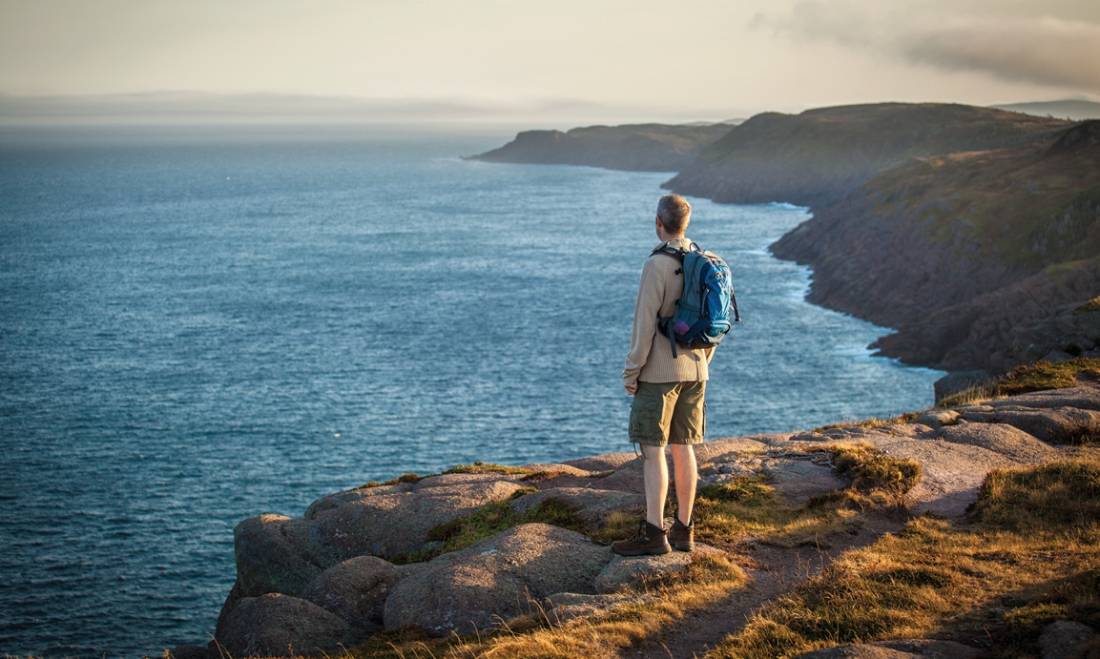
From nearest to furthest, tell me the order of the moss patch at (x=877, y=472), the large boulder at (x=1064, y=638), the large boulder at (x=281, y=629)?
the large boulder at (x=1064, y=638) < the large boulder at (x=281, y=629) < the moss patch at (x=877, y=472)

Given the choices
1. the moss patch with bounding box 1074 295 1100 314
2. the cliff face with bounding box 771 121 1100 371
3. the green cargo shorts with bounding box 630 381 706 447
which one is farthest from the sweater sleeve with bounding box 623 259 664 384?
the cliff face with bounding box 771 121 1100 371

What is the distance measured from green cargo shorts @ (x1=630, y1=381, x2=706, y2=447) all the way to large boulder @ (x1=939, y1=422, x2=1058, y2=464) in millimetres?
8801

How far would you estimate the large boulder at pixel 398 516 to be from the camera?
63.3ft

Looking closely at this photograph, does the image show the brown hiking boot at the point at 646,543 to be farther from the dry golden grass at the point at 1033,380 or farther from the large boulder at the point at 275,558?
the dry golden grass at the point at 1033,380

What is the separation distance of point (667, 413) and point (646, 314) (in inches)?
52.6

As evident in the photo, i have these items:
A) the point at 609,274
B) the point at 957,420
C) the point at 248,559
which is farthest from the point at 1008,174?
the point at 248,559

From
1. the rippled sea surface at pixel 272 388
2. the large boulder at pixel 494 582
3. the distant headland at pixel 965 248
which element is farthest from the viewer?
the distant headland at pixel 965 248

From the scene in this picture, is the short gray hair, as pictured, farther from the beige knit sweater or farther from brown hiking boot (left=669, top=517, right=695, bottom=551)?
brown hiking boot (left=669, top=517, right=695, bottom=551)

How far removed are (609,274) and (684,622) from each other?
401ft

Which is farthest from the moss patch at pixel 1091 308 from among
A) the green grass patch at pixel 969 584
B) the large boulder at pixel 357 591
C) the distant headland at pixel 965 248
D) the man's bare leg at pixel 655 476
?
the large boulder at pixel 357 591

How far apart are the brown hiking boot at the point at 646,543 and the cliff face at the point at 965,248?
1969 inches

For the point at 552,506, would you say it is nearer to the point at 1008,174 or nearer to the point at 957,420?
the point at 957,420

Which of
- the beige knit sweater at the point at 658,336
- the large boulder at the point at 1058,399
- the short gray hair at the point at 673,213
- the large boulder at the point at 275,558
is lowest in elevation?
the large boulder at the point at 275,558

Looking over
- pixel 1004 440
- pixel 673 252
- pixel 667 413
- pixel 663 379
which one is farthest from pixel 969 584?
pixel 1004 440
